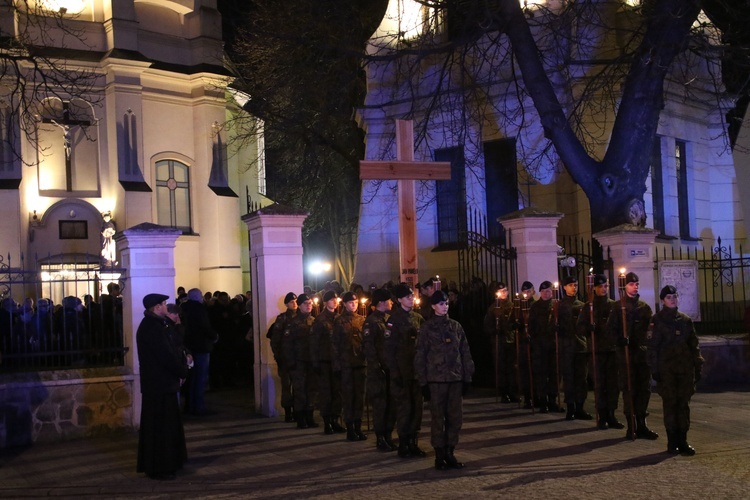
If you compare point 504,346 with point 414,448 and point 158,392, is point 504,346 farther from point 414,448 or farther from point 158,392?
point 158,392

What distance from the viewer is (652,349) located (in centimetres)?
1048

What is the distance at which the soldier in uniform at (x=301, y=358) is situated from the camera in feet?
43.6

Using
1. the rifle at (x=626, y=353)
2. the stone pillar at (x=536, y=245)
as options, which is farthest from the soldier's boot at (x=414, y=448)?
the stone pillar at (x=536, y=245)

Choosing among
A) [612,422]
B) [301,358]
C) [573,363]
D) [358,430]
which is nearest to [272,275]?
[301,358]

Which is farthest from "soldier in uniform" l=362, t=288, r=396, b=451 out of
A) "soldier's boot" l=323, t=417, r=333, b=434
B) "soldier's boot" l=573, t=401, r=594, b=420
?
"soldier's boot" l=573, t=401, r=594, b=420

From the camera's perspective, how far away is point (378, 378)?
447 inches

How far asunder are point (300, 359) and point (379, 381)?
7.54 ft

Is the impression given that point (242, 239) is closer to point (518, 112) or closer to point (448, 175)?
point (518, 112)

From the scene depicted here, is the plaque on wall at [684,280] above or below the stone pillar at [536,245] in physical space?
below

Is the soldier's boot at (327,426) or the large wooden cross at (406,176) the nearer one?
the soldier's boot at (327,426)

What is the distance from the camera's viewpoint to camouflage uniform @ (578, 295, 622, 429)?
1220 cm

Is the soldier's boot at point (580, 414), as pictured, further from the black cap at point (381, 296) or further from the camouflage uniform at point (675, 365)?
the black cap at point (381, 296)

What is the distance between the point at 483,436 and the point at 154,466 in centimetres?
412

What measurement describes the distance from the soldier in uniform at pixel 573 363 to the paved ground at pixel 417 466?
0.95ft
